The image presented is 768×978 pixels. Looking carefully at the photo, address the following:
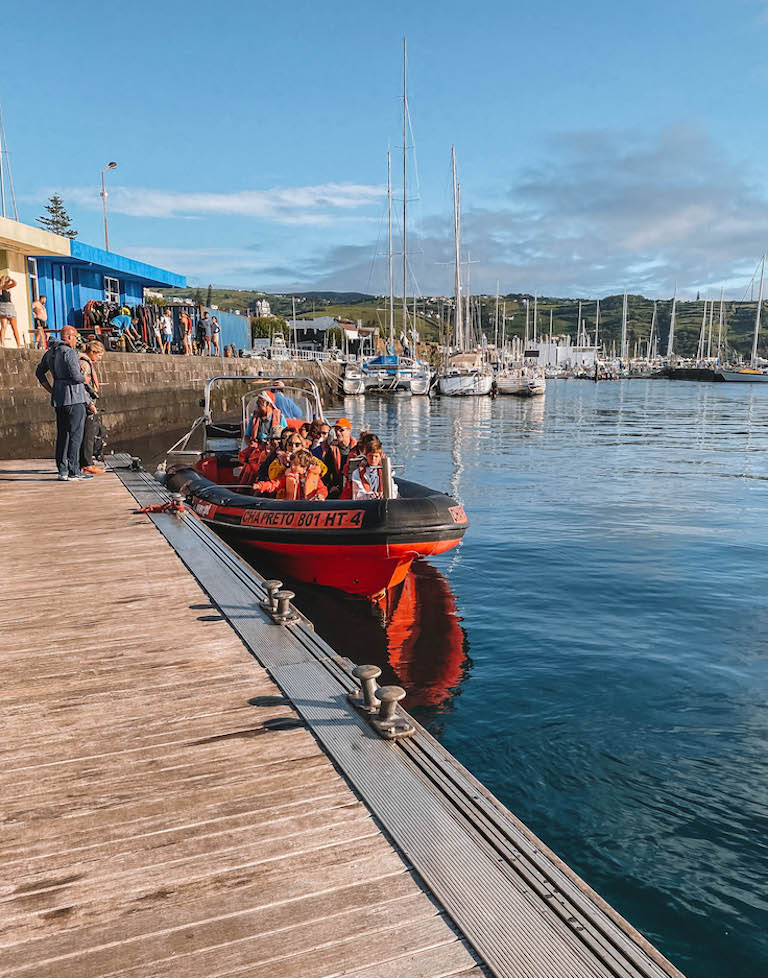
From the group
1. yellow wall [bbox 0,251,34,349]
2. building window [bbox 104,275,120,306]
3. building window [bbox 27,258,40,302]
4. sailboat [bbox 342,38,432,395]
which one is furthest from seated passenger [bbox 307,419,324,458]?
sailboat [bbox 342,38,432,395]

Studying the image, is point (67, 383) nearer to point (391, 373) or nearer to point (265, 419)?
point (265, 419)

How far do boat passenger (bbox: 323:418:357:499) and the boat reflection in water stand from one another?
4.60ft

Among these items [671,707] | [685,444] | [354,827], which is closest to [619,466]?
[685,444]

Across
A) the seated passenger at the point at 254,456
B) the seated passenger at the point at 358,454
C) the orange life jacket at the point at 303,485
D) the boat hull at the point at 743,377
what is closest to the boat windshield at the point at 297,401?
the seated passenger at the point at 254,456

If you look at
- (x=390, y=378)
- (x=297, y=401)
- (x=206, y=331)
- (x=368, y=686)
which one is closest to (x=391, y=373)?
(x=390, y=378)

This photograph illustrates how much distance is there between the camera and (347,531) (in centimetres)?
811

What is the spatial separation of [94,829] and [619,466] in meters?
21.0

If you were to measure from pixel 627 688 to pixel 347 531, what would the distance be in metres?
3.29

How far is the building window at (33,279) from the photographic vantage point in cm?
2564

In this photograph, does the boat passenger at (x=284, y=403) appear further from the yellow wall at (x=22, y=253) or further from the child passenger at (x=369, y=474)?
the yellow wall at (x=22, y=253)

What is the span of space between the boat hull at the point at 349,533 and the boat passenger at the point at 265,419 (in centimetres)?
205

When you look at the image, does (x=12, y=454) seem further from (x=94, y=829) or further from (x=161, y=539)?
(x=94, y=829)

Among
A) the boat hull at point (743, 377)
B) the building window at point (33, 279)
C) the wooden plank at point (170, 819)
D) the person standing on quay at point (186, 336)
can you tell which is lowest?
the boat hull at point (743, 377)

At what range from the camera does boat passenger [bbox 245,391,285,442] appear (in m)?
11.4
